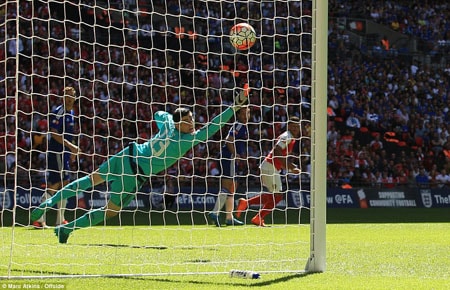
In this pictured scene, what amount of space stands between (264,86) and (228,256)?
A: 41.3 ft

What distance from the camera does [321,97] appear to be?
896cm

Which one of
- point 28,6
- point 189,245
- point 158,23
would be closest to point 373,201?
point 158,23

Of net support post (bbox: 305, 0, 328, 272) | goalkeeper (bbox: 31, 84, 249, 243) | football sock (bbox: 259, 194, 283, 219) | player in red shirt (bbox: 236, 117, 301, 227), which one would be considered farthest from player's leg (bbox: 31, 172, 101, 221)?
football sock (bbox: 259, 194, 283, 219)

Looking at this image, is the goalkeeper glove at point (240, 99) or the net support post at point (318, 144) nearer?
the net support post at point (318, 144)

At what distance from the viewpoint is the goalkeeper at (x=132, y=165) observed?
11.0 metres

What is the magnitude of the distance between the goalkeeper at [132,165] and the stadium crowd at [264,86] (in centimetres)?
910

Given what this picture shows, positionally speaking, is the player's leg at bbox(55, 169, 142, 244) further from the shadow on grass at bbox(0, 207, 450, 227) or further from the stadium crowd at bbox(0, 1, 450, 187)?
the stadium crowd at bbox(0, 1, 450, 187)

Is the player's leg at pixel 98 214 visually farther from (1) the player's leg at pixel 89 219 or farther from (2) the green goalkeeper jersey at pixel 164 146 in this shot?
(2) the green goalkeeper jersey at pixel 164 146

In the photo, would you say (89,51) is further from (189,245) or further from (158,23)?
(189,245)

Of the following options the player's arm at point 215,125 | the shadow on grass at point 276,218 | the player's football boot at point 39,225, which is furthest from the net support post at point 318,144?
the shadow on grass at point 276,218

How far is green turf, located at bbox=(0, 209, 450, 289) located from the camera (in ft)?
26.2

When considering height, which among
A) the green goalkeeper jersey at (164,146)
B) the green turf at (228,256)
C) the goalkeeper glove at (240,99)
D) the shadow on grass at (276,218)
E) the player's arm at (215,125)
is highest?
the goalkeeper glove at (240,99)

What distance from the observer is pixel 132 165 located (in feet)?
36.6

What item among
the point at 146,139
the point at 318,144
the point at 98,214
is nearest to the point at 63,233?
the point at 98,214
